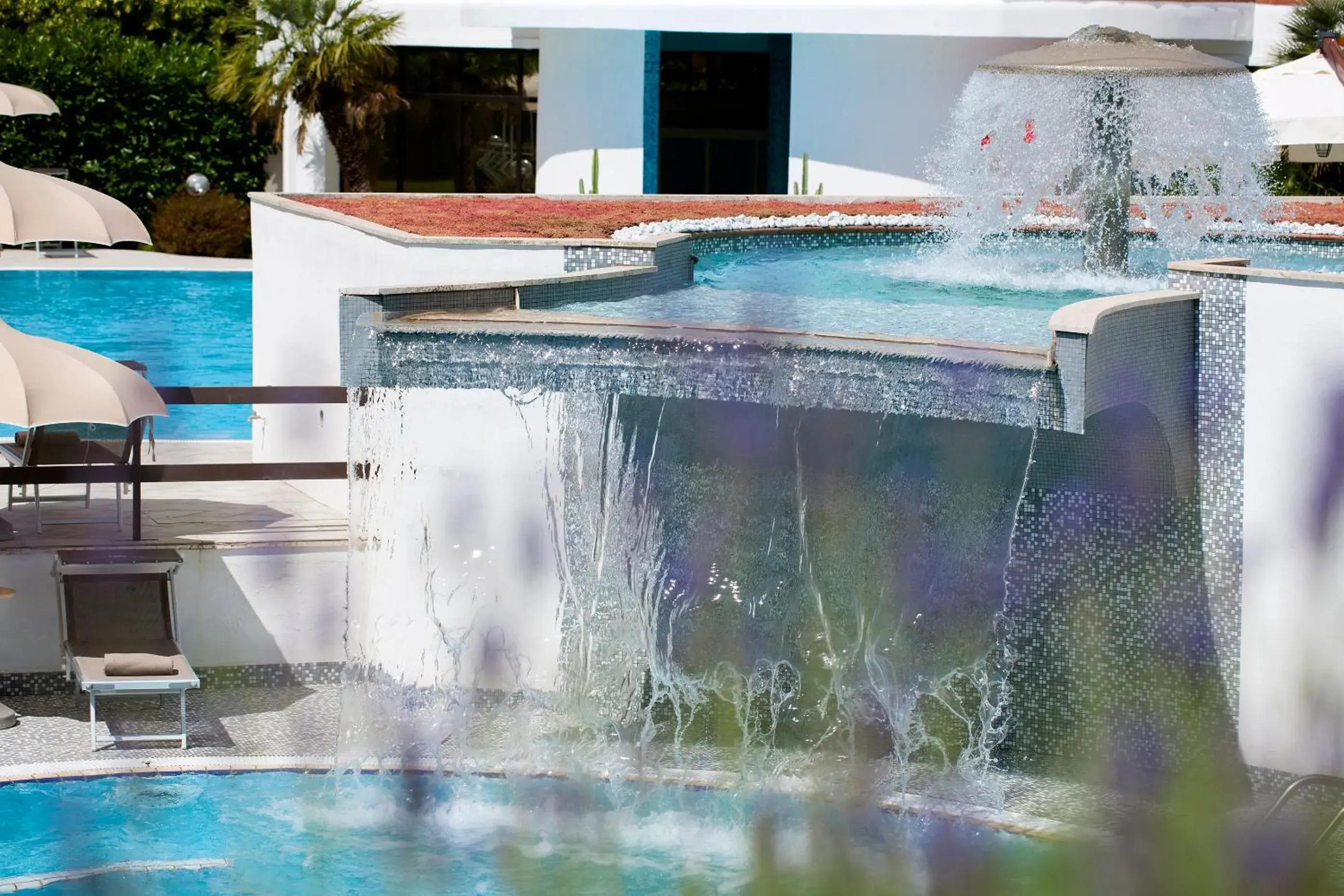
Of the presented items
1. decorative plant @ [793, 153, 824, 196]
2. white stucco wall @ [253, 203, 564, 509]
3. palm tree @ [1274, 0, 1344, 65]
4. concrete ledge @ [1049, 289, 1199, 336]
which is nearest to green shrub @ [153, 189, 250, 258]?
decorative plant @ [793, 153, 824, 196]

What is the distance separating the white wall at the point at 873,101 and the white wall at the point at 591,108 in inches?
84.7

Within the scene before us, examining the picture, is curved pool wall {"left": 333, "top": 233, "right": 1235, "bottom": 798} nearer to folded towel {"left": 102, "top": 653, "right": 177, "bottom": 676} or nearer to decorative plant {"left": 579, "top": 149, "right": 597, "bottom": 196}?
folded towel {"left": 102, "top": 653, "right": 177, "bottom": 676}

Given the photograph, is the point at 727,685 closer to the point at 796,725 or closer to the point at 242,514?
the point at 796,725

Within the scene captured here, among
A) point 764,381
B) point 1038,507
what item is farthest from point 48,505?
point 1038,507

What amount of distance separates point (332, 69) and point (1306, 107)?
1513cm

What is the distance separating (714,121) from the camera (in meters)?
29.2

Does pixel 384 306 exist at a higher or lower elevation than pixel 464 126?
lower

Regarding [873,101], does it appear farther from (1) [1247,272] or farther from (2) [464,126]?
(1) [1247,272]

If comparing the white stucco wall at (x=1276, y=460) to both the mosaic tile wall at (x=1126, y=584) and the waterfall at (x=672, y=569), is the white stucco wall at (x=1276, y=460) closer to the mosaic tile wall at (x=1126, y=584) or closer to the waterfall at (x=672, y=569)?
the mosaic tile wall at (x=1126, y=584)

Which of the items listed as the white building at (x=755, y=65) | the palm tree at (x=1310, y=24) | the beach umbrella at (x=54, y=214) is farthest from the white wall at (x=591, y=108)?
the beach umbrella at (x=54, y=214)

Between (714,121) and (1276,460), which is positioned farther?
(714,121)

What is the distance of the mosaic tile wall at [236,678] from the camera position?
9.30 m

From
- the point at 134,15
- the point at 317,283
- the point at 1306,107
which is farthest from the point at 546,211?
the point at 134,15

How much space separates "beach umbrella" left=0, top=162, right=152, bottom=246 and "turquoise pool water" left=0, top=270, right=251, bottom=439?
30.6 ft
